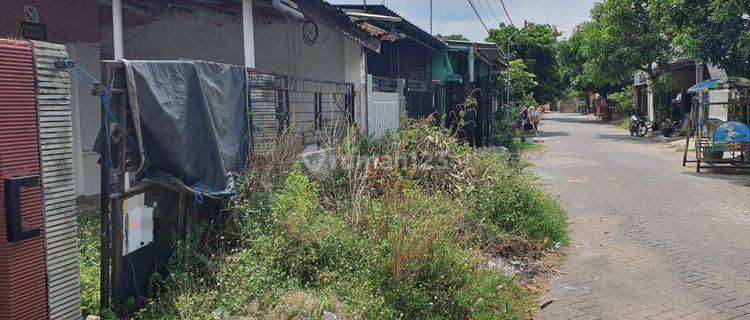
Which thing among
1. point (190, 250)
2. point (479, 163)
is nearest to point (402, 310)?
point (190, 250)

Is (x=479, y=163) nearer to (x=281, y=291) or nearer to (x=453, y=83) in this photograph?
(x=281, y=291)

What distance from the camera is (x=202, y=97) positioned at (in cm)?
473

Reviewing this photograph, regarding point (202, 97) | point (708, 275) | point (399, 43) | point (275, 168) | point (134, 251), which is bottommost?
point (708, 275)

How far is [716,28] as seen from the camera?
14484 mm

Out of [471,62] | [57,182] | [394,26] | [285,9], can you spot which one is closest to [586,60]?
[471,62]

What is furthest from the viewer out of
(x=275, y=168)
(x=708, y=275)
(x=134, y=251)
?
(x=708, y=275)

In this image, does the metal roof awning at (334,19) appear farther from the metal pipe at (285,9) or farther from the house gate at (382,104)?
the house gate at (382,104)

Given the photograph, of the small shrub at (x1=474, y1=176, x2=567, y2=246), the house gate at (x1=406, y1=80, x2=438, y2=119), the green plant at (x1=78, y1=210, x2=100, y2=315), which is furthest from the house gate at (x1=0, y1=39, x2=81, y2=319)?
the house gate at (x1=406, y1=80, x2=438, y2=119)

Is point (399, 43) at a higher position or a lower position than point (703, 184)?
higher

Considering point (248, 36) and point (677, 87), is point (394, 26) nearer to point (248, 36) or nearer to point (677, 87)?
point (248, 36)

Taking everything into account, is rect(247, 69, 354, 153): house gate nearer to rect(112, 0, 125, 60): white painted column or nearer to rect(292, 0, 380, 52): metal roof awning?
rect(292, 0, 380, 52): metal roof awning

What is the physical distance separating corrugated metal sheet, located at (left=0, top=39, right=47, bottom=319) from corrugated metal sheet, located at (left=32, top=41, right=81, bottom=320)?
52 mm

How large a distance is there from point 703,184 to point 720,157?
8.70 ft

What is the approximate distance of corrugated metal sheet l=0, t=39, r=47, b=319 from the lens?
305 centimetres
